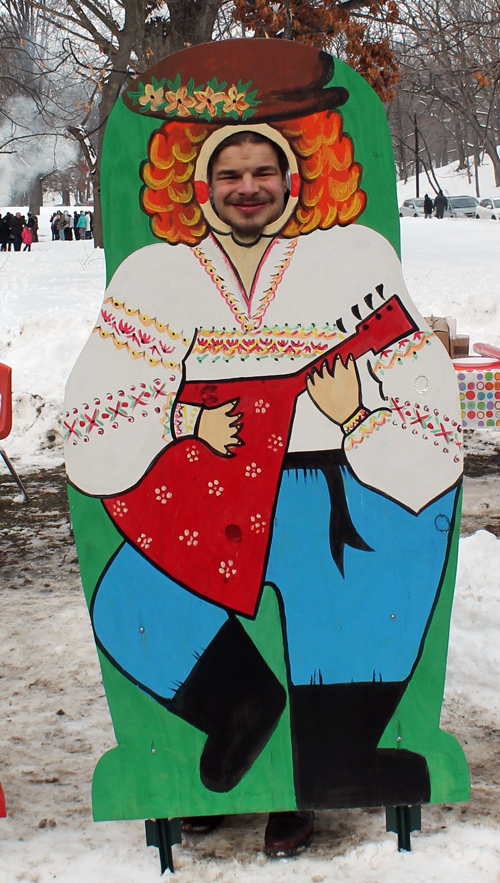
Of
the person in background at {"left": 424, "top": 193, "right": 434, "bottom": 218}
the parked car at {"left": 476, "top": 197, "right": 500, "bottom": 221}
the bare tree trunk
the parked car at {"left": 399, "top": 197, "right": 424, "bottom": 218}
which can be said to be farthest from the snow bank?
the bare tree trunk

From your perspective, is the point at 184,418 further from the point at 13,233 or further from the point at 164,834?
the point at 13,233

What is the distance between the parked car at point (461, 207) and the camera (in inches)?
1163

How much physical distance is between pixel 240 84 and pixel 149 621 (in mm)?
1454

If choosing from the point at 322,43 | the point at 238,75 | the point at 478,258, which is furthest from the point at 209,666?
the point at 478,258

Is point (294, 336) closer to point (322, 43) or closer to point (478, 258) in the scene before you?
point (322, 43)

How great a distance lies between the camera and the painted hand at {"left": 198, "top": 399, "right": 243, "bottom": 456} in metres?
2.24

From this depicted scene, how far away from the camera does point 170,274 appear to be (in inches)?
87.7

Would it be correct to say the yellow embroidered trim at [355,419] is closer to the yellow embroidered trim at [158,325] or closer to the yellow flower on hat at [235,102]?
the yellow embroidered trim at [158,325]

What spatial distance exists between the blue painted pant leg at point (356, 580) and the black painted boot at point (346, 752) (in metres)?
0.05

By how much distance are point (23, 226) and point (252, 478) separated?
22510mm

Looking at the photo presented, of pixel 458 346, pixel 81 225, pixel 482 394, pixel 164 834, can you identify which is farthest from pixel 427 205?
pixel 164 834

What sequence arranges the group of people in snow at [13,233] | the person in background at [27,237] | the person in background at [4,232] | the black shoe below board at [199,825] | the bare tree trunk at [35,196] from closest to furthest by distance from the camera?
the black shoe below board at [199,825]
the person in background at [4,232]
the group of people in snow at [13,233]
the person in background at [27,237]
the bare tree trunk at [35,196]

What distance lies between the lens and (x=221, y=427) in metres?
2.25

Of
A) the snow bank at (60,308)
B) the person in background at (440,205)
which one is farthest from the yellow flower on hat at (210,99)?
the person in background at (440,205)
